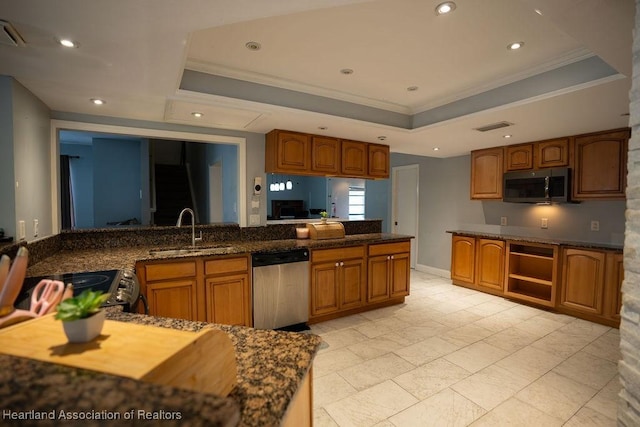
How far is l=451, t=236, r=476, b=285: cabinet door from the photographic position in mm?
4613

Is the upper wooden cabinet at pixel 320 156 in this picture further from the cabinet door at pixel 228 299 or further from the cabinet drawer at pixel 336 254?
the cabinet door at pixel 228 299

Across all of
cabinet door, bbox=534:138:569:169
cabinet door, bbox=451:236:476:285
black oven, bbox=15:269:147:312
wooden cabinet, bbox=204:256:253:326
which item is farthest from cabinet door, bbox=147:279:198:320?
cabinet door, bbox=534:138:569:169

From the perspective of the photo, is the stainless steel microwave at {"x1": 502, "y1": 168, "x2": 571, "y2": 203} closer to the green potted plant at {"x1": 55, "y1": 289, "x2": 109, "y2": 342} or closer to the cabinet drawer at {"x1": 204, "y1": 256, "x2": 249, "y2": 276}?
the cabinet drawer at {"x1": 204, "y1": 256, "x2": 249, "y2": 276}

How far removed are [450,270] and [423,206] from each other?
4.21 feet

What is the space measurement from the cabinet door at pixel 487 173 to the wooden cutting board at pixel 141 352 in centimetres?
471

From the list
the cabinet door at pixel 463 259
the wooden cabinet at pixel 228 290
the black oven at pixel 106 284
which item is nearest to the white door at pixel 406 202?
→ the cabinet door at pixel 463 259

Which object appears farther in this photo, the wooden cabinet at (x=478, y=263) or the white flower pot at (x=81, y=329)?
the wooden cabinet at (x=478, y=263)

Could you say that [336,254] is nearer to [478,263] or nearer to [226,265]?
[226,265]

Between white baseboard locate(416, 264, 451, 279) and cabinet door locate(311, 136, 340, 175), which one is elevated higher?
cabinet door locate(311, 136, 340, 175)

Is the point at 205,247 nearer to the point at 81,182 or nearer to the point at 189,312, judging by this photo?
the point at 189,312

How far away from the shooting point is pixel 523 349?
9.23 ft

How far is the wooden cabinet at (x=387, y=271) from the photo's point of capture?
3688mm

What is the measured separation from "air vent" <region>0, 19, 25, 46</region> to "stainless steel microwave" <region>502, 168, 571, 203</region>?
4934mm

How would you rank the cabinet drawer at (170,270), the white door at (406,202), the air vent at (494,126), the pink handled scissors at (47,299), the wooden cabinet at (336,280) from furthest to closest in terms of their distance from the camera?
the white door at (406,202) < the wooden cabinet at (336,280) < the air vent at (494,126) < the cabinet drawer at (170,270) < the pink handled scissors at (47,299)
